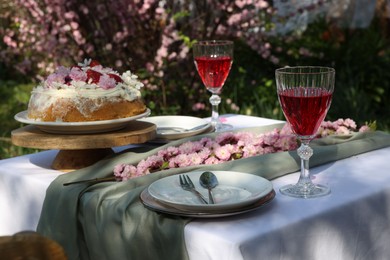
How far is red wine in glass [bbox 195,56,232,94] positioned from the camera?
299 cm

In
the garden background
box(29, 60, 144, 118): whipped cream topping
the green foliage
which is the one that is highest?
box(29, 60, 144, 118): whipped cream topping

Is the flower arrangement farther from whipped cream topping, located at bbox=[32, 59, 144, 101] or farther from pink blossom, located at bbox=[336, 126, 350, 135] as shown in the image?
whipped cream topping, located at bbox=[32, 59, 144, 101]

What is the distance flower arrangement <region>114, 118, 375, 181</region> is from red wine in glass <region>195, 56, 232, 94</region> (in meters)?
0.35

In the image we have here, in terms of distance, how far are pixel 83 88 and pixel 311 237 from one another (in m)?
1.04

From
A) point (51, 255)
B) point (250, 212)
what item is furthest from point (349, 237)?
point (51, 255)

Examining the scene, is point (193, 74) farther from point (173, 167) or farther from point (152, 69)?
point (173, 167)

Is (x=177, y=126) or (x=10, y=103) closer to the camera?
(x=177, y=126)

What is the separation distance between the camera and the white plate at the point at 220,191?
6.10 feet

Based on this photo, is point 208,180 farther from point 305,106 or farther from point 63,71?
point 63,71

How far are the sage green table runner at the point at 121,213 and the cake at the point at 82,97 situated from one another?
175 mm

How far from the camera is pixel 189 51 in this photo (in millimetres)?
6262

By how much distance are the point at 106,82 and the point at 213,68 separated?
0.58 metres

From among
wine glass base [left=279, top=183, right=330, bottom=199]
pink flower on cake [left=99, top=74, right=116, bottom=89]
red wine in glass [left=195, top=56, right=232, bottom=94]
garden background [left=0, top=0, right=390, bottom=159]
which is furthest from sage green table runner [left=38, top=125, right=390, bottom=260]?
garden background [left=0, top=0, right=390, bottom=159]

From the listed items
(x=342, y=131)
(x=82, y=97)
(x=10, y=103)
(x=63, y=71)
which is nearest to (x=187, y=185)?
(x=82, y=97)
